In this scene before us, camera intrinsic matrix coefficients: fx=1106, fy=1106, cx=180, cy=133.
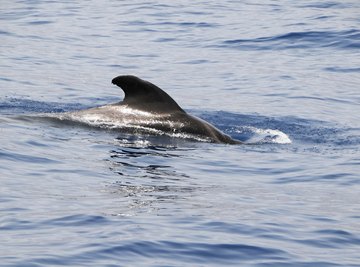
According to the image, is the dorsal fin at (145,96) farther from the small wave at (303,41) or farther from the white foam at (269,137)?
the small wave at (303,41)

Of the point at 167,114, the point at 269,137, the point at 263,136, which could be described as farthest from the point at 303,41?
the point at 167,114

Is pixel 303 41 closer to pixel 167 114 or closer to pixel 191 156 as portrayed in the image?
pixel 167 114

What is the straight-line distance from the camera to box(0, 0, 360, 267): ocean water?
10742 millimetres

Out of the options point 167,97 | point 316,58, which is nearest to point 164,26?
point 316,58

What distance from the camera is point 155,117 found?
1689cm

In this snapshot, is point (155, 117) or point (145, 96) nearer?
point (145, 96)

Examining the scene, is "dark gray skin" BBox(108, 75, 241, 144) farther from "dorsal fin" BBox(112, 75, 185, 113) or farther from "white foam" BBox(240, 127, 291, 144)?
"white foam" BBox(240, 127, 291, 144)

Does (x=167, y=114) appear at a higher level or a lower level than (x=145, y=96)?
lower

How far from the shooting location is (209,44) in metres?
30.4

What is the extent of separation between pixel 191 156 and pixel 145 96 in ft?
5.37

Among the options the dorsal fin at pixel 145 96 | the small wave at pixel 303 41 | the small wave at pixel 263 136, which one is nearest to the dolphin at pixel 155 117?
the dorsal fin at pixel 145 96

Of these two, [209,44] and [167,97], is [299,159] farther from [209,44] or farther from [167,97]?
[209,44]

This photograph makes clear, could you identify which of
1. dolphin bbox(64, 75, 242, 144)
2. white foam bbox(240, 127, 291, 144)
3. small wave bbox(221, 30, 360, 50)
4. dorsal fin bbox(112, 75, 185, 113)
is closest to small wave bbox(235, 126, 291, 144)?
white foam bbox(240, 127, 291, 144)

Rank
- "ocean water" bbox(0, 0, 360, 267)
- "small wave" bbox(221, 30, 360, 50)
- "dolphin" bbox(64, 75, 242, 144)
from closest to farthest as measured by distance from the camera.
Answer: "ocean water" bbox(0, 0, 360, 267), "dolphin" bbox(64, 75, 242, 144), "small wave" bbox(221, 30, 360, 50)
